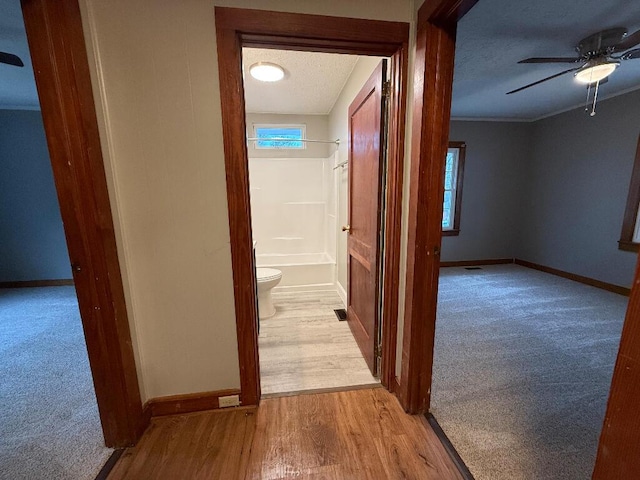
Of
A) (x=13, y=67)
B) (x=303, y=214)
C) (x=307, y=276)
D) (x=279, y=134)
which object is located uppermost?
(x=13, y=67)

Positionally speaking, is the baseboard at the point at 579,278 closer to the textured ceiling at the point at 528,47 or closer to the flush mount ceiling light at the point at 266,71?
the textured ceiling at the point at 528,47

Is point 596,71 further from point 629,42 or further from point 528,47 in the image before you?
point 528,47

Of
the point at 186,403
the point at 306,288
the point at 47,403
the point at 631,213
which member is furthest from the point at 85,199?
the point at 631,213

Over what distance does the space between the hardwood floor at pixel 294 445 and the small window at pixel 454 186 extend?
3392 millimetres

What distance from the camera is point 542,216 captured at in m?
4.01

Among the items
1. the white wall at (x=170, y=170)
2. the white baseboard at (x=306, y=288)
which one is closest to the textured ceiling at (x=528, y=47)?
the white wall at (x=170, y=170)

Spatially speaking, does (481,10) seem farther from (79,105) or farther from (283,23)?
(79,105)

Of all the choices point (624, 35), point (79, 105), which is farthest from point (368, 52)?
point (624, 35)

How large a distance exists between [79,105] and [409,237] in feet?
4.81

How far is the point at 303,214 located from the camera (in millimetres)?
3748

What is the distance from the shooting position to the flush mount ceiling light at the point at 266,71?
6.81 feet

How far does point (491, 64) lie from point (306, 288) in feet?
9.62

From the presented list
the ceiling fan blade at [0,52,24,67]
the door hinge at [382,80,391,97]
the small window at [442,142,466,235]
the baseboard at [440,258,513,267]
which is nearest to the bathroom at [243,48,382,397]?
the door hinge at [382,80,391,97]

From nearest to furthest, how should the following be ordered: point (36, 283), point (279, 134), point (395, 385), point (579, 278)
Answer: point (395, 385) < point (36, 283) < point (579, 278) < point (279, 134)
